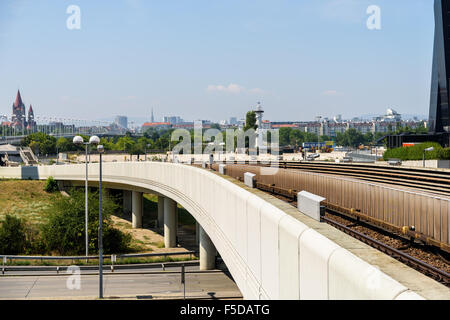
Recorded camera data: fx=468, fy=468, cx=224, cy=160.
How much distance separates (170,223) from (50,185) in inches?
1108

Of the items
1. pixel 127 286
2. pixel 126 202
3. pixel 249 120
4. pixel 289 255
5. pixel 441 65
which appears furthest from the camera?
pixel 249 120

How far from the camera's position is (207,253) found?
3212 cm

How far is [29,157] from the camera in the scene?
3861 inches

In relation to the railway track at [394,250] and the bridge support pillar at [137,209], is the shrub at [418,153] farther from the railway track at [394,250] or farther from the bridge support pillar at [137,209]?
the railway track at [394,250]

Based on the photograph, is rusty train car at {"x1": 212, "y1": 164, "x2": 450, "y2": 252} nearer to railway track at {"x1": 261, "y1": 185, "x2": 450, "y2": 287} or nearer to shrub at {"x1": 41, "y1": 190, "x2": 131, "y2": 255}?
railway track at {"x1": 261, "y1": 185, "x2": 450, "y2": 287}

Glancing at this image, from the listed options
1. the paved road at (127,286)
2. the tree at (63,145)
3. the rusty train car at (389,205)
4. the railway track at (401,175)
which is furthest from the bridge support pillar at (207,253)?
the tree at (63,145)

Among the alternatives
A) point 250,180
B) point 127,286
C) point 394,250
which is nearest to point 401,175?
point 250,180

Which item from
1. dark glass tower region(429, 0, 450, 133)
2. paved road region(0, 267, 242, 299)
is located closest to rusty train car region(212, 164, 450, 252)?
paved road region(0, 267, 242, 299)

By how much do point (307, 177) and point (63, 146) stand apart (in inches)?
4648

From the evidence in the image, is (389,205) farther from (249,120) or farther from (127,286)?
(249,120)

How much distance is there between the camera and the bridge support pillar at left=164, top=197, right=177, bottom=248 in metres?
41.9

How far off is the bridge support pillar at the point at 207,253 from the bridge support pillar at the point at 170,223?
989cm

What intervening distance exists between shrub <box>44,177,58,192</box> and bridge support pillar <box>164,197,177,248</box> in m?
26.9
